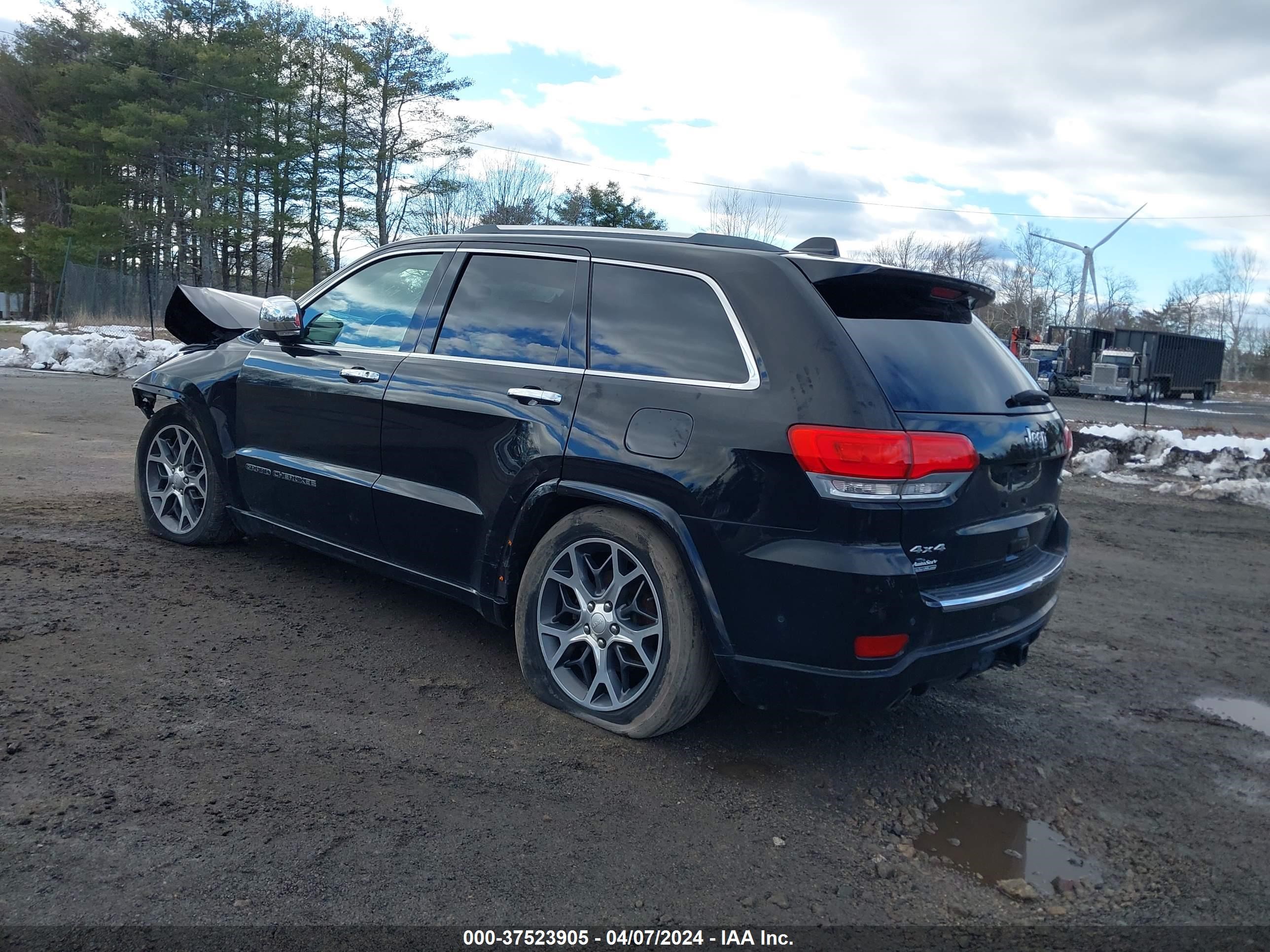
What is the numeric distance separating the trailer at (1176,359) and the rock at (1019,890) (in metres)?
34.8

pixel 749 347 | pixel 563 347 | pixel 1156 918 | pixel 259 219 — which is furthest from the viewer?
pixel 259 219

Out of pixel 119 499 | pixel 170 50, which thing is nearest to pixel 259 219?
pixel 170 50

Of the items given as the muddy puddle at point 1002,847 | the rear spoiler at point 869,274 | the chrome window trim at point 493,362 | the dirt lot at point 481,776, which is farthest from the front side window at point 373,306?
the muddy puddle at point 1002,847

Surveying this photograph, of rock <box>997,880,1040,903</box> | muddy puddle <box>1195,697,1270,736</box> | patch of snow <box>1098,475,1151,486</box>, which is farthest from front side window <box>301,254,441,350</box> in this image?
patch of snow <box>1098,475,1151,486</box>

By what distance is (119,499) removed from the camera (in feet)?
21.2

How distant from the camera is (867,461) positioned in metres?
3.00

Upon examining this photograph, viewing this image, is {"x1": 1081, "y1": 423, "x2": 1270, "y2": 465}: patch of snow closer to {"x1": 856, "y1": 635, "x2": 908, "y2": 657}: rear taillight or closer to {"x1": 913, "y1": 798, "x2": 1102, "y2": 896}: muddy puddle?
{"x1": 913, "y1": 798, "x2": 1102, "y2": 896}: muddy puddle

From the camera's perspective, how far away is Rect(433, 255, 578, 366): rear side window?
3850mm

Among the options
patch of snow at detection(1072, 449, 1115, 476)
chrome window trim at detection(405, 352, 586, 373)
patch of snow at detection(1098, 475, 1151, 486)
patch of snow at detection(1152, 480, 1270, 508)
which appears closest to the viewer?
chrome window trim at detection(405, 352, 586, 373)

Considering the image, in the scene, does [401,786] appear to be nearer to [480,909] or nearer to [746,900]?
[480,909]

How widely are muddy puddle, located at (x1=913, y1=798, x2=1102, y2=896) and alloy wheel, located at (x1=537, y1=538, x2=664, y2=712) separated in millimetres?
1100

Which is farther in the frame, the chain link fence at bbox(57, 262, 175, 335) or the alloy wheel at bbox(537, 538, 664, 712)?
the chain link fence at bbox(57, 262, 175, 335)

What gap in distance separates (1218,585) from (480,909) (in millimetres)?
5899

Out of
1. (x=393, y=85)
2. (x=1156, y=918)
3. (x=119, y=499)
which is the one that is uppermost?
(x=393, y=85)
